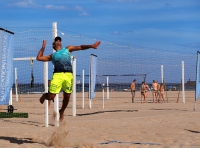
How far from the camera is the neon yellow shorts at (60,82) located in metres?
7.64

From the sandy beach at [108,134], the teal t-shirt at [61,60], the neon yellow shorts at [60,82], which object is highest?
the teal t-shirt at [61,60]

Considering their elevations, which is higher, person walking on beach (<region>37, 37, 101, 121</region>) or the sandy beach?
person walking on beach (<region>37, 37, 101, 121</region>)

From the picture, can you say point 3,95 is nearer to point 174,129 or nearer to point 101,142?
point 101,142

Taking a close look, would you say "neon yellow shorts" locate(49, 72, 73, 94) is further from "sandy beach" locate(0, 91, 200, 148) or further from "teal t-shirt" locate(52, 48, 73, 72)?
"sandy beach" locate(0, 91, 200, 148)

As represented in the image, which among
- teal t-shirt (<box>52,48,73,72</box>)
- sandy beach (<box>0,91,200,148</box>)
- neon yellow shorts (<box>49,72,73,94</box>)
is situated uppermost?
teal t-shirt (<box>52,48,73,72</box>)

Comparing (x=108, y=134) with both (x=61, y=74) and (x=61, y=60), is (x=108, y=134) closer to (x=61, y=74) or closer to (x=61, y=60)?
(x=61, y=74)

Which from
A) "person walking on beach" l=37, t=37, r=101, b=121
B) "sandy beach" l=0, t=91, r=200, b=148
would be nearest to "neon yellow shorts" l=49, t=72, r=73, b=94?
"person walking on beach" l=37, t=37, r=101, b=121

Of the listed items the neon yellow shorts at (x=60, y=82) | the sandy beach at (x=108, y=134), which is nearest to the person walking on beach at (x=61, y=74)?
the neon yellow shorts at (x=60, y=82)

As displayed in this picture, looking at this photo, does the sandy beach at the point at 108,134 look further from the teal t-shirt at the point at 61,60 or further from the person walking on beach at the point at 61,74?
the teal t-shirt at the point at 61,60

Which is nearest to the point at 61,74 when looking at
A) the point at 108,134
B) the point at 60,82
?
the point at 60,82

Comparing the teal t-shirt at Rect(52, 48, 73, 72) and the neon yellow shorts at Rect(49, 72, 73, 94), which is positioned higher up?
the teal t-shirt at Rect(52, 48, 73, 72)

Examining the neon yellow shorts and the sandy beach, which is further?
the sandy beach

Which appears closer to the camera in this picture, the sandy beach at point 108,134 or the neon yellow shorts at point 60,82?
the neon yellow shorts at point 60,82

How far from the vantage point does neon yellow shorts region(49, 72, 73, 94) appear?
7645mm
